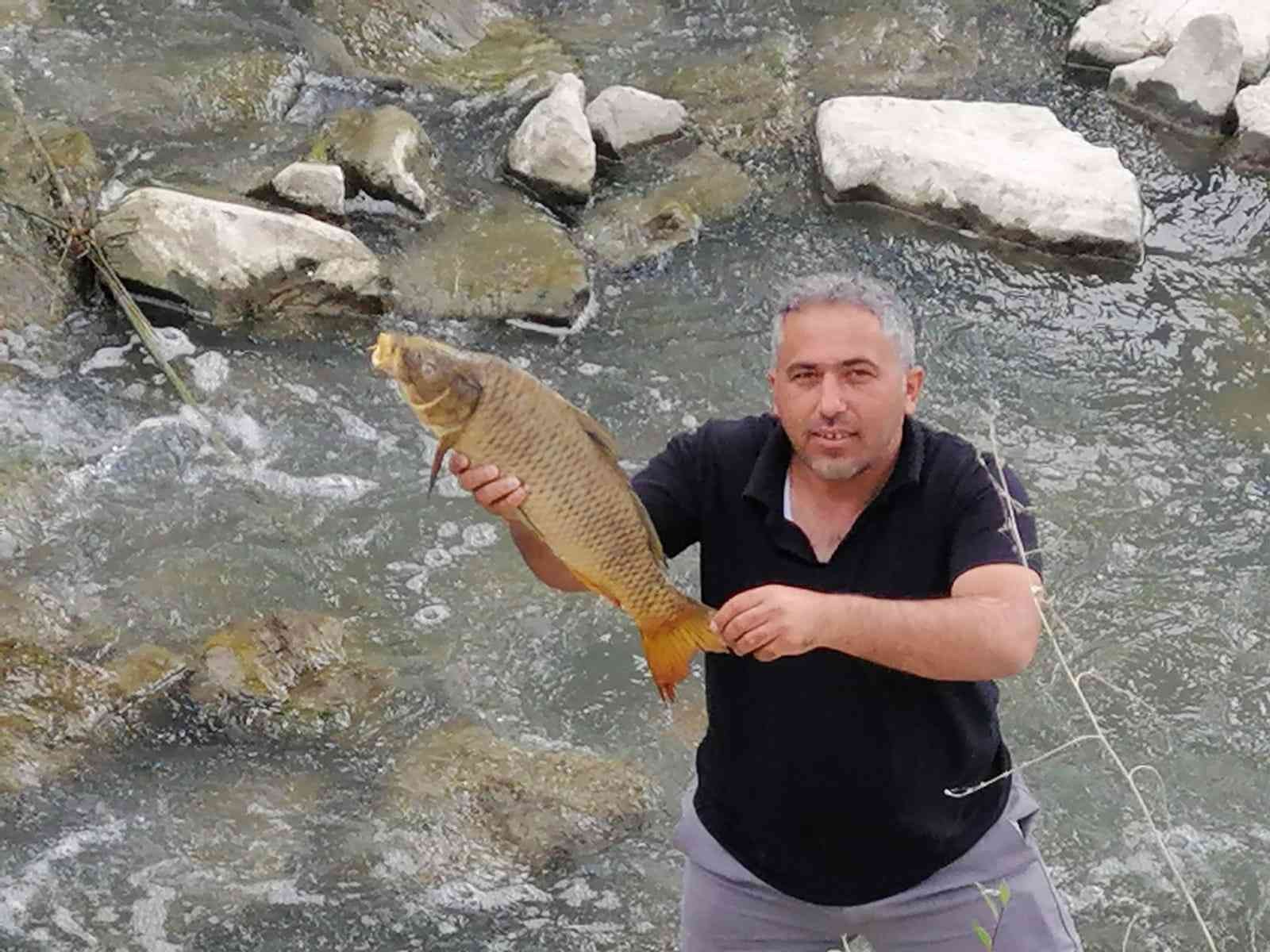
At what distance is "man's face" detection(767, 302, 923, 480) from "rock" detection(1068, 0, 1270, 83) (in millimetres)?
7711

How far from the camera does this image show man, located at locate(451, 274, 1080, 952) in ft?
9.67

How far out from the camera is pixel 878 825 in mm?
3020

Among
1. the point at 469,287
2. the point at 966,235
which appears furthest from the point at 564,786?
the point at 966,235

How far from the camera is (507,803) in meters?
5.00

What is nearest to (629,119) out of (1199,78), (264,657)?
(1199,78)

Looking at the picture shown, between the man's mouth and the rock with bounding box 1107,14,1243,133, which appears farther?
the rock with bounding box 1107,14,1243,133

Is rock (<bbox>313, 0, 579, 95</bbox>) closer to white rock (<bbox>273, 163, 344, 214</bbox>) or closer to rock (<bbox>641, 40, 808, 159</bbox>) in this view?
rock (<bbox>641, 40, 808, 159</bbox>)

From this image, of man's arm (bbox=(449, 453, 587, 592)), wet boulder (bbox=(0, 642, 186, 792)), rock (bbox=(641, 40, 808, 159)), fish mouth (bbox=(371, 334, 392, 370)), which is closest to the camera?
fish mouth (bbox=(371, 334, 392, 370))

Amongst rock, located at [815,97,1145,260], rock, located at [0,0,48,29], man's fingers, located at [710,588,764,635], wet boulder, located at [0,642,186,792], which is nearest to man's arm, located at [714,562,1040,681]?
man's fingers, located at [710,588,764,635]

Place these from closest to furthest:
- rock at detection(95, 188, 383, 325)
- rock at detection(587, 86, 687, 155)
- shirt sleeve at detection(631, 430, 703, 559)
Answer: shirt sleeve at detection(631, 430, 703, 559) < rock at detection(95, 188, 383, 325) < rock at detection(587, 86, 687, 155)

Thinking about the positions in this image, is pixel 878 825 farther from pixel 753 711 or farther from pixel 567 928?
pixel 567 928

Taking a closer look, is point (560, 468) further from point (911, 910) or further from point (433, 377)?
point (911, 910)

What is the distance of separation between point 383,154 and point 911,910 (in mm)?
6139

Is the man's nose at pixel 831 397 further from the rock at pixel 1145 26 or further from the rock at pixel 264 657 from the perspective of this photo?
the rock at pixel 1145 26
